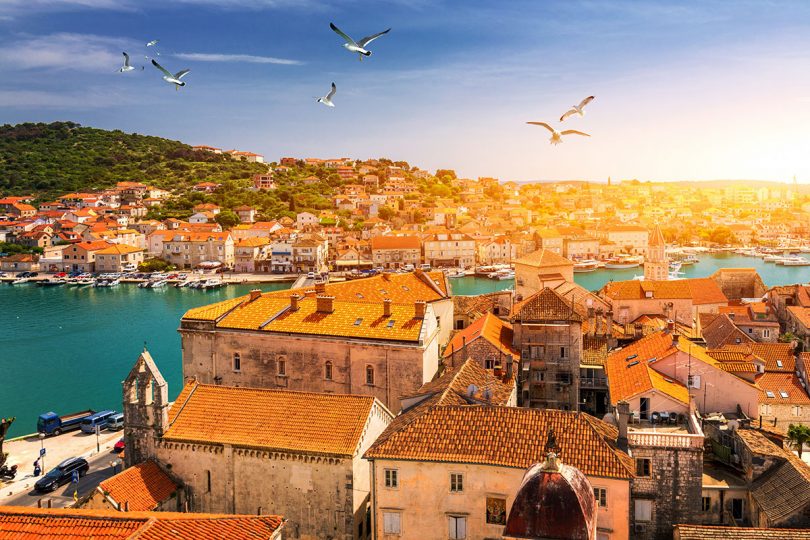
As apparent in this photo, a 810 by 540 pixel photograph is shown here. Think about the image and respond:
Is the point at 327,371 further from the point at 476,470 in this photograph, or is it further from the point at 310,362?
the point at 476,470

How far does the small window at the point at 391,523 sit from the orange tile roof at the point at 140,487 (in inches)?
218

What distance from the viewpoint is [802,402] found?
24906 mm

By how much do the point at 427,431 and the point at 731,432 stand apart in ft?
30.9

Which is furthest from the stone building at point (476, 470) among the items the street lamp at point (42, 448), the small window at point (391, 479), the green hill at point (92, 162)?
the green hill at point (92, 162)

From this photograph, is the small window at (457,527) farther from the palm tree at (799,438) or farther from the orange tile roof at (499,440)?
the palm tree at (799,438)

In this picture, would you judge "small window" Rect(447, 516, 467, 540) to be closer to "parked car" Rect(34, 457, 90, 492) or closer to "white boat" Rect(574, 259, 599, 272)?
"parked car" Rect(34, 457, 90, 492)

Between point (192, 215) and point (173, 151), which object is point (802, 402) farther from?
point (173, 151)

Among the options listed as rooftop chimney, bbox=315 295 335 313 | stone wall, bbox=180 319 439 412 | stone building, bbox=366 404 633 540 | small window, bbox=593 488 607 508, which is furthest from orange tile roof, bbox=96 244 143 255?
small window, bbox=593 488 607 508

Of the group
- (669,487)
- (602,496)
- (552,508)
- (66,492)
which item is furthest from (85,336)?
(552,508)

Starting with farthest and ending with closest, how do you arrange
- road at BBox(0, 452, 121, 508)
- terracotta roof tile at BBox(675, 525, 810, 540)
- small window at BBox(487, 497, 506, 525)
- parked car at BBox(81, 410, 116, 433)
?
parked car at BBox(81, 410, 116, 433) < road at BBox(0, 452, 121, 508) < small window at BBox(487, 497, 506, 525) < terracotta roof tile at BBox(675, 525, 810, 540)

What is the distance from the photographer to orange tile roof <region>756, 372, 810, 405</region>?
25141mm

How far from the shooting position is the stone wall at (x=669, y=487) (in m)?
15.5

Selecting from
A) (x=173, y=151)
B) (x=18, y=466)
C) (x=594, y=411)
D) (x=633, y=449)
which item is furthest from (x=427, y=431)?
(x=173, y=151)

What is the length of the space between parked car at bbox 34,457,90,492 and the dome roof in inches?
745
